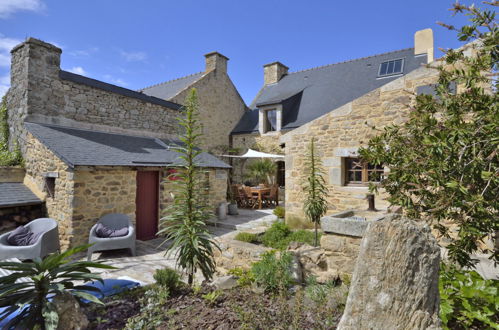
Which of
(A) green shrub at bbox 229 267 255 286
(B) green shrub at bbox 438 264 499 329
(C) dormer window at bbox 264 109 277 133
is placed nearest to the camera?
(B) green shrub at bbox 438 264 499 329

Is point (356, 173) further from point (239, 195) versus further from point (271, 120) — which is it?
point (271, 120)

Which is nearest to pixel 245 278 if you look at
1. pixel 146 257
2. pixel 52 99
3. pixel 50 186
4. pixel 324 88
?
pixel 146 257

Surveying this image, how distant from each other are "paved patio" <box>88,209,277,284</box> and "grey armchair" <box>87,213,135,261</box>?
0.23 metres

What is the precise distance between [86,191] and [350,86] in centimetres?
1129

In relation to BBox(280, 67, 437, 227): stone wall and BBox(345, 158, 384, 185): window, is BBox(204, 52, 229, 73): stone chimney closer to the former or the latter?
BBox(280, 67, 437, 227): stone wall

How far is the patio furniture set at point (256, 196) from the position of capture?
424 inches

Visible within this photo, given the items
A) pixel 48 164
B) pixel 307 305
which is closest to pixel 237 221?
pixel 48 164

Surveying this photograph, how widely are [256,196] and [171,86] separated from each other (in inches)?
354

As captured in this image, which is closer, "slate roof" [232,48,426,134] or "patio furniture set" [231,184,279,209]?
"patio furniture set" [231,184,279,209]

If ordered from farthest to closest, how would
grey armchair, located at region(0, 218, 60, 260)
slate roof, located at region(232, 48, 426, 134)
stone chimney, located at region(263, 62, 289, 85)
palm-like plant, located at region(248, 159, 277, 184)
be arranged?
stone chimney, located at region(263, 62, 289, 85) < palm-like plant, located at region(248, 159, 277, 184) < slate roof, located at region(232, 48, 426, 134) < grey armchair, located at region(0, 218, 60, 260)

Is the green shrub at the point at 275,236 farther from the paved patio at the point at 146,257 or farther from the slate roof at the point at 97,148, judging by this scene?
the slate roof at the point at 97,148

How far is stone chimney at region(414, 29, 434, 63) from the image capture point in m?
11.0

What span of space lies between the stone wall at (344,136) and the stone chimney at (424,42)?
7702 mm

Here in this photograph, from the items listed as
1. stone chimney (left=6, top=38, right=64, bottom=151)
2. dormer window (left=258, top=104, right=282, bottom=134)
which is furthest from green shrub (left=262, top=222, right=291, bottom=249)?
dormer window (left=258, top=104, right=282, bottom=134)
